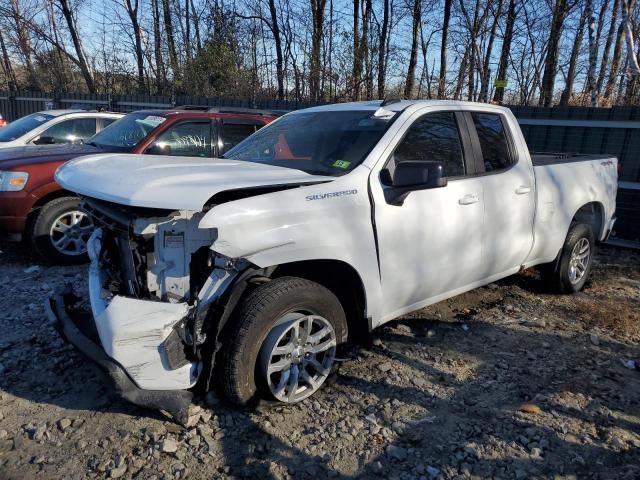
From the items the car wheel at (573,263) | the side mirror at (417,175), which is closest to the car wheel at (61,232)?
the side mirror at (417,175)

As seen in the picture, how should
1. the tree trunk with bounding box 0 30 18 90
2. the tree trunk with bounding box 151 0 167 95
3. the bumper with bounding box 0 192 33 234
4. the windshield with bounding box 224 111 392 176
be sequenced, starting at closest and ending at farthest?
the windshield with bounding box 224 111 392 176, the bumper with bounding box 0 192 33 234, the tree trunk with bounding box 151 0 167 95, the tree trunk with bounding box 0 30 18 90

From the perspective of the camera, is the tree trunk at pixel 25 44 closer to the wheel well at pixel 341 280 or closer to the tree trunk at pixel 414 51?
the tree trunk at pixel 414 51

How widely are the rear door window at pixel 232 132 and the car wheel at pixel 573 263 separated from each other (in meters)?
4.14

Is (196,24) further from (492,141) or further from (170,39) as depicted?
(492,141)

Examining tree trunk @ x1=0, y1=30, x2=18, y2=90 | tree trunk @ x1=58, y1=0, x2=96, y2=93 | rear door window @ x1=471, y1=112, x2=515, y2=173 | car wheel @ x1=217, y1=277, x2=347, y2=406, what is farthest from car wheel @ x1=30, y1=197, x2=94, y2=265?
tree trunk @ x1=0, y1=30, x2=18, y2=90

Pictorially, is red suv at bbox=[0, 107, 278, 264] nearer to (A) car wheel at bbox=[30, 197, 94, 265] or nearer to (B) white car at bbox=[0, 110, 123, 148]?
(A) car wheel at bbox=[30, 197, 94, 265]

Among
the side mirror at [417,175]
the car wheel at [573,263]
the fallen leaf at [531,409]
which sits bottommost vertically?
the fallen leaf at [531,409]

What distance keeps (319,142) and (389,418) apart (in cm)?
196

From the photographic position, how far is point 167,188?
252 centimetres

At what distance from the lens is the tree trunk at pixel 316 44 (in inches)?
758

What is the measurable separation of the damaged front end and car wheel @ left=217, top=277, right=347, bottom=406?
130 millimetres

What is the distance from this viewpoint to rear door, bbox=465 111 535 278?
12.9 feet

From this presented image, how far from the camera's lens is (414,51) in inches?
736

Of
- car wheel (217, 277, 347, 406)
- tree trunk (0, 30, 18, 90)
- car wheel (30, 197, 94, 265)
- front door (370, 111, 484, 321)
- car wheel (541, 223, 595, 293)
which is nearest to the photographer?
car wheel (217, 277, 347, 406)
